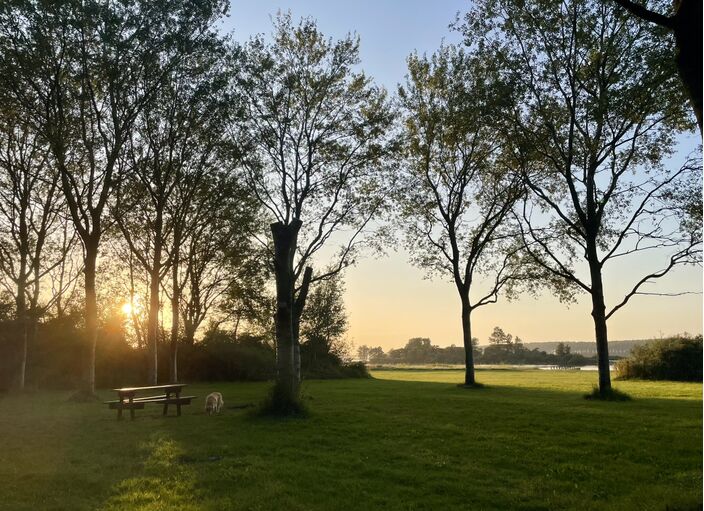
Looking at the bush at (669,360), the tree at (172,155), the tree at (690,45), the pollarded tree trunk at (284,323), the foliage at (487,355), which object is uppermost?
the tree at (172,155)

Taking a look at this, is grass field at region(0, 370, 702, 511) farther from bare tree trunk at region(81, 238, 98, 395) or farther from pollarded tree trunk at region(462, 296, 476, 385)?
pollarded tree trunk at region(462, 296, 476, 385)

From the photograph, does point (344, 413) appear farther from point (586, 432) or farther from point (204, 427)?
point (586, 432)

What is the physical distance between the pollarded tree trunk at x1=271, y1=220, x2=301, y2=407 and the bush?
127 ft

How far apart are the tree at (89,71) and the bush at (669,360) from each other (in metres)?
43.2

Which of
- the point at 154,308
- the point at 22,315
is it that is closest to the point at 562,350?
the point at 154,308

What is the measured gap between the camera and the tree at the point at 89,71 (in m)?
22.8

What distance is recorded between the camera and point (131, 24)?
78.8 ft

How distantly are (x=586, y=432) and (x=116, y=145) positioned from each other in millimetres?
23133

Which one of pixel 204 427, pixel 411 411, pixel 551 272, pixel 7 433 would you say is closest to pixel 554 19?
pixel 551 272

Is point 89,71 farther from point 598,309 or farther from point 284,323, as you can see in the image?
point 598,309

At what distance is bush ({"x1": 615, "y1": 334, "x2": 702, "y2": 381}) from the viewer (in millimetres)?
43531

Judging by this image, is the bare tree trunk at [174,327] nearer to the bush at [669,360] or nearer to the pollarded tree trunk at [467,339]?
the pollarded tree trunk at [467,339]

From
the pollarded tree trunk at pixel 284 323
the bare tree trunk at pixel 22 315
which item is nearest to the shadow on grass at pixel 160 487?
the pollarded tree trunk at pixel 284 323

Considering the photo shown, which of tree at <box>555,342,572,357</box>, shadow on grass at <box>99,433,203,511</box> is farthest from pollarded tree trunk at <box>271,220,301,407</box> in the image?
tree at <box>555,342,572,357</box>
